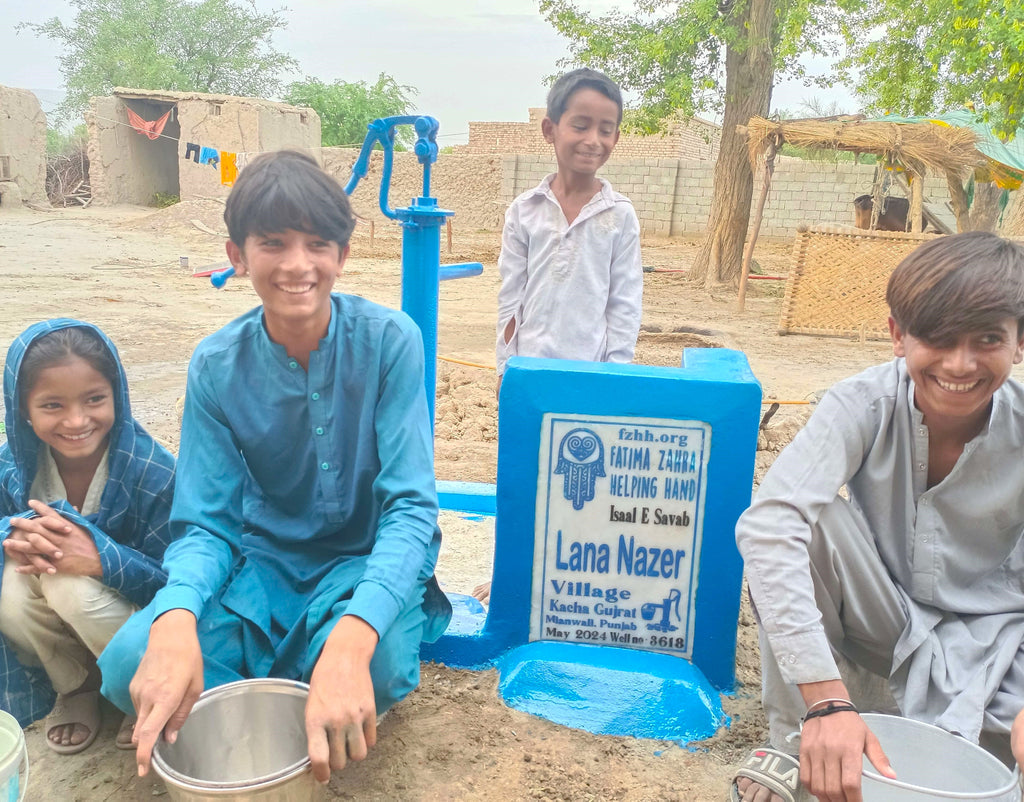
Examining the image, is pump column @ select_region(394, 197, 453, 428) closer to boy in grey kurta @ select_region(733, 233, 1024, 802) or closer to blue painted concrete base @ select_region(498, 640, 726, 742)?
blue painted concrete base @ select_region(498, 640, 726, 742)

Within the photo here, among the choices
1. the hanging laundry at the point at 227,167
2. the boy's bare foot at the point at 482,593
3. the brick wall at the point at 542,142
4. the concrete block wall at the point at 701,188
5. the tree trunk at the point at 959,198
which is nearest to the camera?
the boy's bare foot at the point at 482,593

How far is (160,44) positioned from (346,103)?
672 cm

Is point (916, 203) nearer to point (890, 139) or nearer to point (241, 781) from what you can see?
point (890, 139)

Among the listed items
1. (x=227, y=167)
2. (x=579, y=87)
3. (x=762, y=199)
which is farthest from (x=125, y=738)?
(x=227, y=167)

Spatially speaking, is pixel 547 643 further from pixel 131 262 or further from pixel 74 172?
pixel 74 172

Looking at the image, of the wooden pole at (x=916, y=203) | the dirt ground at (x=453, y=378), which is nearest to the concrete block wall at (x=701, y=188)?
the dirt ground at (x=453, y=378)

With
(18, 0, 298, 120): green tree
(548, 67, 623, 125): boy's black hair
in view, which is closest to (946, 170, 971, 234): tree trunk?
(548, 67, 623, 125): boy's black hair

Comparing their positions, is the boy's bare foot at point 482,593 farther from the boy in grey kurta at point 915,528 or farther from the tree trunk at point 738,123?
the tree trunk at point 738,123

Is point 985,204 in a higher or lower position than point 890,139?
lower

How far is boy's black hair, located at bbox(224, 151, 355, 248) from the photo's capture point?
5.21 feet

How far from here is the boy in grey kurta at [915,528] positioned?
1439 mm

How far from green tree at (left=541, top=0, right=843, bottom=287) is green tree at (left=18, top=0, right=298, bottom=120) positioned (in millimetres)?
20404

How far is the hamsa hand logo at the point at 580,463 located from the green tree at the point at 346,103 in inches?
956

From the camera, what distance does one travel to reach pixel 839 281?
7789 mm
